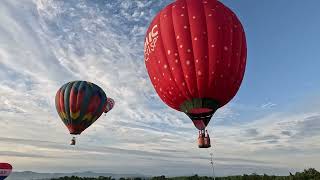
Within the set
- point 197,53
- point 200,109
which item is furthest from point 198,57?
point 200,109

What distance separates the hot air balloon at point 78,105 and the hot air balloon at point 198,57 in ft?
72.2

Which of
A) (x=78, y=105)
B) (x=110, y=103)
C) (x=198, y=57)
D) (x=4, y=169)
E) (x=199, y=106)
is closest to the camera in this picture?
(x=198, y=57)

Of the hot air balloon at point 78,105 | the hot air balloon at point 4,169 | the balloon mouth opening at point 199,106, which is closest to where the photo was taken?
the balloon mouth opening at point 199,106

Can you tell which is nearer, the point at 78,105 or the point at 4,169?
the point at 78,105

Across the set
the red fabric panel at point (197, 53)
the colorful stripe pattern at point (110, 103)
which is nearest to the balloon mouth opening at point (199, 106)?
the red fabric panel at point (197, 53)

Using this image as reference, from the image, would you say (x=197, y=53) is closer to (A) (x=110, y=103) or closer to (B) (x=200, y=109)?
(B) (x=200, y=109)

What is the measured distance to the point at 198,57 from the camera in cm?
2292

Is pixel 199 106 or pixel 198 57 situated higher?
pixel 198 57

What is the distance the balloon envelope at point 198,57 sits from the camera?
22922 millimetres

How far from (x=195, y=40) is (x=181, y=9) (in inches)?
97.6

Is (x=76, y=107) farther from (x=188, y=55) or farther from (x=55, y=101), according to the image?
(x=188, y=55)

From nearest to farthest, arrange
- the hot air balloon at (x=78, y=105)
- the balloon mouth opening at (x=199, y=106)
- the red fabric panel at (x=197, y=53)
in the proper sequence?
the red fabric panel at (x=197, y=53) → the balloon mouth opening at (x=199, y=106) → the hot air balloon at (x=78, y=105)

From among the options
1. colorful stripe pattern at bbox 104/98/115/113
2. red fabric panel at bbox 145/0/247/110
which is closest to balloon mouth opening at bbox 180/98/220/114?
red fabric panel at bbox 145/0/247/110

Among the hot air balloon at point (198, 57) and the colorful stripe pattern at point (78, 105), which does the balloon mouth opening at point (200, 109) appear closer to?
the hot air balloon at point (198, 57)
